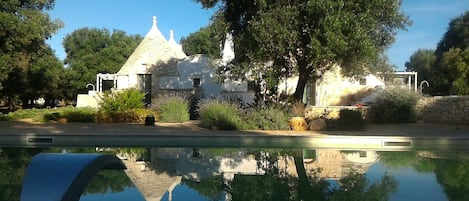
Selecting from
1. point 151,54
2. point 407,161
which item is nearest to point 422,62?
point 151,54

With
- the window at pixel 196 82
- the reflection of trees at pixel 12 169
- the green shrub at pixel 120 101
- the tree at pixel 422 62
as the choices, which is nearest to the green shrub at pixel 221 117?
the green shrub at pixel 120 101

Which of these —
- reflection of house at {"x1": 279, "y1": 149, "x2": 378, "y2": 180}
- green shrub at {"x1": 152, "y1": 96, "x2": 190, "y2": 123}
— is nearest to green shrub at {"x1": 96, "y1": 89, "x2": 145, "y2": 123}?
green shrub at {"x1": 152, "y1": 96, "x2": 190, "y2": 123}

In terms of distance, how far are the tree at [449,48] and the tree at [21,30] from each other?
2868 centimetres

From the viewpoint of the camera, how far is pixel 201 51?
6097 cm

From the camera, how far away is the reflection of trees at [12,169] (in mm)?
7005

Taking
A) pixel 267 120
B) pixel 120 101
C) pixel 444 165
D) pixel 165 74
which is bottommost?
pixel 444 165

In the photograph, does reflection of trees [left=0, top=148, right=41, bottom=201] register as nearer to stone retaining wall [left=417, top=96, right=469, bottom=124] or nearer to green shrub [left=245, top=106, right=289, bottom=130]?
green shrub [left=245, top=106, right=289, bottom=130]

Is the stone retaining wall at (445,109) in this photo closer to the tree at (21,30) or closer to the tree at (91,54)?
the tree at (21,30)

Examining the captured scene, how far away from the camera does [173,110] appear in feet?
72.9

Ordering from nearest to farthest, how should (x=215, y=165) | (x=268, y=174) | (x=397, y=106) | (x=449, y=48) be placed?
(x=268, y=174) → (x=215, y=165) → (x=397, y=106) → (x=449, y=48)

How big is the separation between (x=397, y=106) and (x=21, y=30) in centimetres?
1695

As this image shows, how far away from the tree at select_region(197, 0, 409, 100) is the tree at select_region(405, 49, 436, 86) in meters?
32.5

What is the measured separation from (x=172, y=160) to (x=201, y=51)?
50.4 metres

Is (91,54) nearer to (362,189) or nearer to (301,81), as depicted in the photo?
(301,81)
